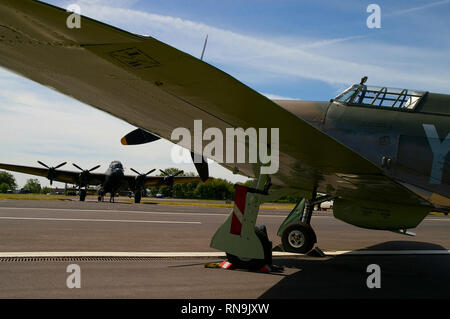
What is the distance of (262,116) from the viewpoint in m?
3.15

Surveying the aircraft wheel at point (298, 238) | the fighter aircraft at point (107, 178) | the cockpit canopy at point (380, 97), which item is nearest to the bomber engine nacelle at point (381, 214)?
the aircraft wheel at point (298, 238)

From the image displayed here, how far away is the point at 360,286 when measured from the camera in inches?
207

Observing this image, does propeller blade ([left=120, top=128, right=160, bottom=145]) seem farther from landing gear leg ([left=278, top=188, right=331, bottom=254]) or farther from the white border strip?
landing gear leg ([left=278, top=188, right=331, bottom=254])

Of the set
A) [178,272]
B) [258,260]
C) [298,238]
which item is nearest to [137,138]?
[178,272]

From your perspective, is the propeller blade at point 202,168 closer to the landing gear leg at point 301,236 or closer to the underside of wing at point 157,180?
the landing gear leg at point 301,236

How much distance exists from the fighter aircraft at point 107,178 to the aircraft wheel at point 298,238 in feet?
97.9

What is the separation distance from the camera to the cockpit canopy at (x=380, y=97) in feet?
20.4

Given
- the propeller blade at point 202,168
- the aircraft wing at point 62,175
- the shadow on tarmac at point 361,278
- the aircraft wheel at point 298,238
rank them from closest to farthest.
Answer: the shadow on tarmac at point 361,278
the propeller blade at point 202,168
the aircraft wheel at point 298,238
the aircraft wing at point 62,175

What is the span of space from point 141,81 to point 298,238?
5236mm

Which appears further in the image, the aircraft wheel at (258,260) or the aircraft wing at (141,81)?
the aircraft wheel at (258,260)

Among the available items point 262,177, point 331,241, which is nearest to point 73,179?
point 331,241

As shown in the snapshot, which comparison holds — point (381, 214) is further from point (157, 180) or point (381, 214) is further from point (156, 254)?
point (157, 180)

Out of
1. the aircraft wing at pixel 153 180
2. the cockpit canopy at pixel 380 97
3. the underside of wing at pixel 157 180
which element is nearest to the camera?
the cockpit canopy at pixel 380 97

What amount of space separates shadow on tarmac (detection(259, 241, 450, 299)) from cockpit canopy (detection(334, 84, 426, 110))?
2829 millimetres
